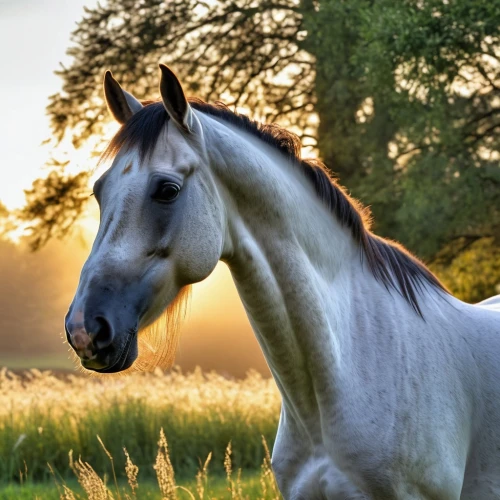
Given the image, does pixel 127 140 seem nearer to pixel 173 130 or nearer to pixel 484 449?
pixel 173 130

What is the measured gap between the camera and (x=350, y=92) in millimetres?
15352

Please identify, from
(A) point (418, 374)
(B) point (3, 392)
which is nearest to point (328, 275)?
(A) point (418, 374)

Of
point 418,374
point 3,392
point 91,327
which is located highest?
point 91,327

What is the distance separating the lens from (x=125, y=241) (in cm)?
259

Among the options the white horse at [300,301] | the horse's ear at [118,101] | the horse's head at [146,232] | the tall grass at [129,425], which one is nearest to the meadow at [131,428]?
the tall grass at [129,425]

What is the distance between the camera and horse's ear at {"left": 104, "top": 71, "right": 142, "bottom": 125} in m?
3.01

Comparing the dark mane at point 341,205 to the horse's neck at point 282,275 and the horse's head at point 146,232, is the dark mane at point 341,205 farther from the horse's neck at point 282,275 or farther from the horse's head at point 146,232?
the horse's head at point 146,232

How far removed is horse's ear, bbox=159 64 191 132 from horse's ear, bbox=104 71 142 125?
30cm

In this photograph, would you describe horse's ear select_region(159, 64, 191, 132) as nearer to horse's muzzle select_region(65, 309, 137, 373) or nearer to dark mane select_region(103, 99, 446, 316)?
dark mane select_region(103, 99, 446, 316)

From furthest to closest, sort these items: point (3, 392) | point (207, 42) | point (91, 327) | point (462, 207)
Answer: point (207, 42)
point (462, 207)
point (3, 392)
point (91, 327)

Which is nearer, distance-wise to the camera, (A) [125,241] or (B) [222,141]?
(A) [125,241]

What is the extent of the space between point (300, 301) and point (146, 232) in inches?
25.2

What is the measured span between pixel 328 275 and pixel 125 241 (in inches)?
34.0

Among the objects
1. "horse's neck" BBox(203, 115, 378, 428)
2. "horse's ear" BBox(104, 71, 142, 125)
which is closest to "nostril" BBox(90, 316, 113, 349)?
"horse's neck" BBox(203, 115, 378, 428)
